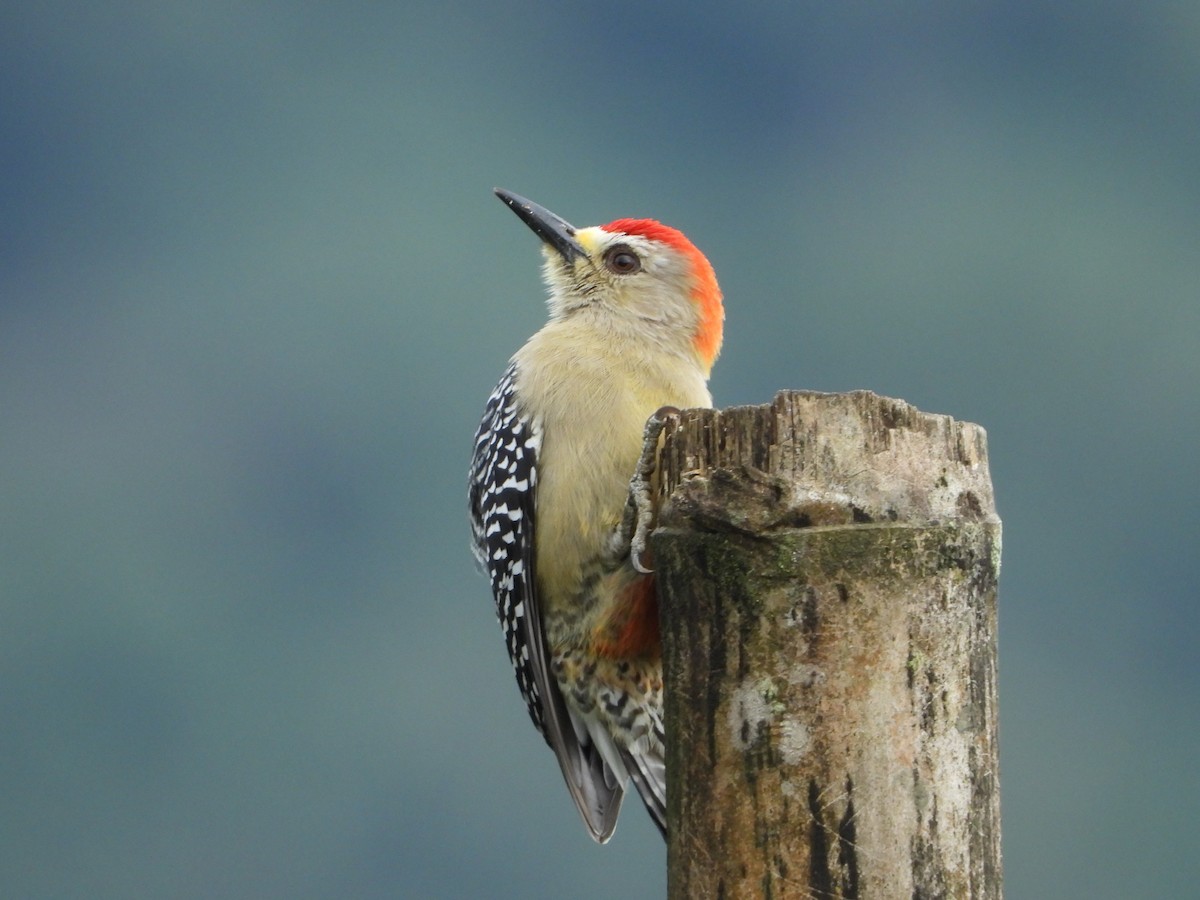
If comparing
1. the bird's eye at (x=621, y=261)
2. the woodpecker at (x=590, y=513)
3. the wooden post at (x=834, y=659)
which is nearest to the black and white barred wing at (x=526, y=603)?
the woodpecker at (x=590, y=513)

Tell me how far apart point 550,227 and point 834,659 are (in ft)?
10.6

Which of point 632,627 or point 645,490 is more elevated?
point 645,490

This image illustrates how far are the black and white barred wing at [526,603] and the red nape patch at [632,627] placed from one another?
0.30m

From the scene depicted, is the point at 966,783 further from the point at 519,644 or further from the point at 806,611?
the point at 519,644

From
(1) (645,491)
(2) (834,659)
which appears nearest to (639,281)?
(1) (645,491)

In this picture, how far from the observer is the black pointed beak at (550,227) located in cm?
551

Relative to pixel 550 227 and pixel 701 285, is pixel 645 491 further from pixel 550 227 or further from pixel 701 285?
pixel 550 227

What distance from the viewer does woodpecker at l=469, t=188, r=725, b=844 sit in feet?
14.6

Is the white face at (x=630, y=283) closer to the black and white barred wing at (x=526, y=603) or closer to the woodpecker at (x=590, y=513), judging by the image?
the woodpecker at (x=590, y=513)

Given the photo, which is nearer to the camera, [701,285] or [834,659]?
[834,659]

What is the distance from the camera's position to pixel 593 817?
476 cm

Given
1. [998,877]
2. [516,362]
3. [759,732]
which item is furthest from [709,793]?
[516,362]

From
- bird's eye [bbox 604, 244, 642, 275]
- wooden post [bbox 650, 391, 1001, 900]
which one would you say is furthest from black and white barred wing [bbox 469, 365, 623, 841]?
wooden post [bbox 650, 391, 1001, 900]

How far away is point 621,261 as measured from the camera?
17.7 feet
